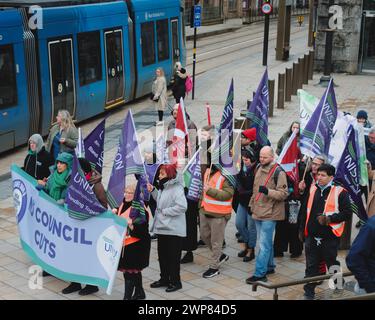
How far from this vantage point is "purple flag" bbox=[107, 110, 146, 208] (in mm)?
8766

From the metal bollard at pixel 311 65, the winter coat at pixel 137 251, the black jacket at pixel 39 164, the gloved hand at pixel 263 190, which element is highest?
the gloved hand at pixel 263 190

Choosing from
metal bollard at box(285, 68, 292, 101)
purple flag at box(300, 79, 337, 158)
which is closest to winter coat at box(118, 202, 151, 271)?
purple flag at box(300, 79, 337, 158)

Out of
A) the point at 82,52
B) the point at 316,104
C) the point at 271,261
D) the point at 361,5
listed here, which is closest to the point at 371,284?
the point at 271,261

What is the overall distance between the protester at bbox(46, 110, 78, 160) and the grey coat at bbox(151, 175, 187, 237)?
2976mm

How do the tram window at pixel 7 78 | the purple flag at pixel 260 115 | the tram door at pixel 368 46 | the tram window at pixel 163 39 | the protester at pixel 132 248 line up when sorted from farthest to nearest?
1. the tram door at pixel 368 46
2. the tram window at pixel 163 39
3. the tram window at pixel 7 78
4. the purple flag at pixel 260 115
5. the protester at pixel 132 248

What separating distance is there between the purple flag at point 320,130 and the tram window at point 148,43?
1157cm

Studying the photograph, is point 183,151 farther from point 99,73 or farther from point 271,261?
point 99,73

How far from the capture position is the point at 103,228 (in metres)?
8.01

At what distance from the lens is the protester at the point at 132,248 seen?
7.85m

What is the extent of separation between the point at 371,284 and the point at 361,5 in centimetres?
2415

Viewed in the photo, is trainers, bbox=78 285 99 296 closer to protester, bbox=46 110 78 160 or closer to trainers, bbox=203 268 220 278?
trainers, bbox=203 268 220 278

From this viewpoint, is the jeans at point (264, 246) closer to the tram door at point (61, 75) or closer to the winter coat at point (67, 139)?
the winter coat at point (67, 139)

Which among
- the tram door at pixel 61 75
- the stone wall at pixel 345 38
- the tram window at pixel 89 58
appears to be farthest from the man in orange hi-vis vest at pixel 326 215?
the stone wall at pixel 345 38

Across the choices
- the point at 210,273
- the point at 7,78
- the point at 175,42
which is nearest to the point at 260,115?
the point at 210,273
